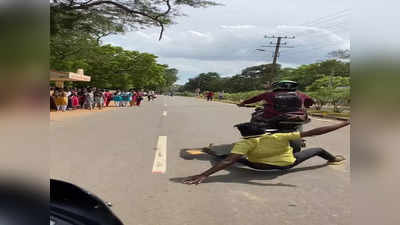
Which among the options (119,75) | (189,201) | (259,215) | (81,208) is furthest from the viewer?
(119,75)

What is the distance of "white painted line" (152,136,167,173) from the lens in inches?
245

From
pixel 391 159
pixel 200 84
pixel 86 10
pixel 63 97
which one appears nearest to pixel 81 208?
pixel 391 159

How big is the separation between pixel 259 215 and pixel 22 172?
3272 millimetres

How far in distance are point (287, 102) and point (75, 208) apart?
522 cm

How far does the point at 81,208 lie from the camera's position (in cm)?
168

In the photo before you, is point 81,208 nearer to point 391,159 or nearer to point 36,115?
point 36,115

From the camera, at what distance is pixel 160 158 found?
7.20 metres

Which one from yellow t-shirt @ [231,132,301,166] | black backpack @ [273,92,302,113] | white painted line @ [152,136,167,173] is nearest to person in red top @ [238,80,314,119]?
black backpack @ [273,92,302,113]

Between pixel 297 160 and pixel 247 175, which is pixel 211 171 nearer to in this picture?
pixel 247 175

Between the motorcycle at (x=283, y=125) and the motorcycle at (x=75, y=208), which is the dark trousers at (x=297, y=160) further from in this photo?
the motorcycle at (x=75, y=208)

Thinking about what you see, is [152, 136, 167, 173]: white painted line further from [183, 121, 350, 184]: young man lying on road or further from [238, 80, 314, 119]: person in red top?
[238, 80, 314, 119]: person in red top

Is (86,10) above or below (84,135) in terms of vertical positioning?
above

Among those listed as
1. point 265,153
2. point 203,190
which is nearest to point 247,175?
point 265,153

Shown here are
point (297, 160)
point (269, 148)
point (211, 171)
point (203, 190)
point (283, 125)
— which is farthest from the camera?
point (283, 125)
